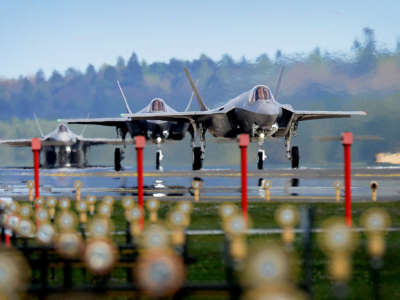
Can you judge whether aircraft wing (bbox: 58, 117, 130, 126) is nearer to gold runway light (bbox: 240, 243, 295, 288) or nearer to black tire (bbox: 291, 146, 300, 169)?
black tire (bbox: 291, 146, 300, 169)

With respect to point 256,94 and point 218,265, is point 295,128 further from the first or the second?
point 218,265

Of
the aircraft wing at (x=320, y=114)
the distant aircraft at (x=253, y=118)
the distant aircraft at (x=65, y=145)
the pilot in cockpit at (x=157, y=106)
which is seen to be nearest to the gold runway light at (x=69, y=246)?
the distant aircraft at (x=253, y=118)

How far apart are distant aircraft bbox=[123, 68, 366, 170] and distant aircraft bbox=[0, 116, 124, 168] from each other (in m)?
48.3

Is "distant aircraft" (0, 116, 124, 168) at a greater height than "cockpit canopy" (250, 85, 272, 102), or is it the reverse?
"cockpit canopy" (250, 85, 272, 102)

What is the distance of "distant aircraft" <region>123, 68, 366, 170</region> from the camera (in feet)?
131

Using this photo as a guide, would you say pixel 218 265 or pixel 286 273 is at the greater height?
pixel 286 273

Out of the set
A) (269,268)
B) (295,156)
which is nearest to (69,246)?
(269,268)

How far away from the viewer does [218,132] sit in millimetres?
45938

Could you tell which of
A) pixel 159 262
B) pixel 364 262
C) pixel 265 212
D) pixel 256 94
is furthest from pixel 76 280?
pixel 256 94

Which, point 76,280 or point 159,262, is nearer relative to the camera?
point 159,262

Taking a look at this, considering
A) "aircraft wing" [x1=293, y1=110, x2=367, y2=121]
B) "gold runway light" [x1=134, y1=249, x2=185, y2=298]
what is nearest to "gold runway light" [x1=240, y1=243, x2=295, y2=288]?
"gold runway light" [x1=134, y1=249, x2=185, y2=298]

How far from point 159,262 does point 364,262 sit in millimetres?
7880

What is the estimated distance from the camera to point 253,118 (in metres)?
40.2

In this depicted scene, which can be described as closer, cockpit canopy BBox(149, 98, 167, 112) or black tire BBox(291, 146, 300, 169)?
black tire BBox(291, 146, 300, 169)
